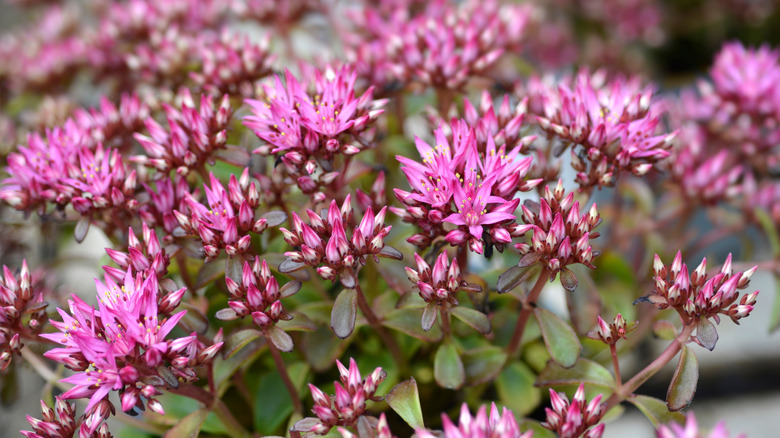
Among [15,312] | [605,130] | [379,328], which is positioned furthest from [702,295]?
[15,312]

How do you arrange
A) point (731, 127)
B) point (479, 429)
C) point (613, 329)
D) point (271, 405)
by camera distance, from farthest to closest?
1. point (731, 127)
2. point (271, 405)
3. point (613, 329)
4. point (479, 429)

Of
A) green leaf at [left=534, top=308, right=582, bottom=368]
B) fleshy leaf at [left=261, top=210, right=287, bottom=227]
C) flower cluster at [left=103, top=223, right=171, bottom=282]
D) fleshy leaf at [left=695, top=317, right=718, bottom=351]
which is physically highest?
fleshy leaf at [left=695, top=317, right=718, bottom=351]

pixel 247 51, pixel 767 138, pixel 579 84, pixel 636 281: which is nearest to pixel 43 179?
pixel 247 51

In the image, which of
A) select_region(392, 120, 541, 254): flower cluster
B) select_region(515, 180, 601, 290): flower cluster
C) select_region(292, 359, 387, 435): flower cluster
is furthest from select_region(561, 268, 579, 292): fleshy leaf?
select_region(292, 359, 387, 435): flower cluster

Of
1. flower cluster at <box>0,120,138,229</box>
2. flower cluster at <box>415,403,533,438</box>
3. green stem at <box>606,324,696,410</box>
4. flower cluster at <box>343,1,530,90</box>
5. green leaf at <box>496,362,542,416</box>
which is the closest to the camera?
flower cluster at <box>415,403,533,438</box>

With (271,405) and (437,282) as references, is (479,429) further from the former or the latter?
(271,405)

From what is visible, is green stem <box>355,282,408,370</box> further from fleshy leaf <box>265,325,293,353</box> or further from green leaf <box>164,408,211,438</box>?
green leaf <box>164,408,211,438</box>

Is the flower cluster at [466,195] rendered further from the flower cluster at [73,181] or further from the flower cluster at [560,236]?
the flower cluster at [73,181]
